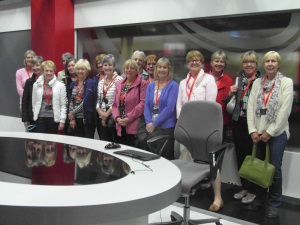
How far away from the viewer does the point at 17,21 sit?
6.81m

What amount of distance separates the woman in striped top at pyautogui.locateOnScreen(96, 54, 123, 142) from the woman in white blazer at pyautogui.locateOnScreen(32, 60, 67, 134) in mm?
502

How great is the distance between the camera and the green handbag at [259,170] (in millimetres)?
3139

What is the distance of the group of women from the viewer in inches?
129

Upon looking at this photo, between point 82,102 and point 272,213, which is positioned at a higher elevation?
point 82,102

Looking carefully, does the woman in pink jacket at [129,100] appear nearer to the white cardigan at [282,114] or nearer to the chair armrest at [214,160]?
the white cardigan at [282,114]

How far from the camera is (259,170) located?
3.20m

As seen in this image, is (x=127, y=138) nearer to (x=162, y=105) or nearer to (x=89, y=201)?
(x=162, y=105)

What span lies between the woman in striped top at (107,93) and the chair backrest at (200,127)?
1363mm

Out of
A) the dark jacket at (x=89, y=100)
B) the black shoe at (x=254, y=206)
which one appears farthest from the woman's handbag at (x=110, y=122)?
the black shoe at (x=254, y=206)

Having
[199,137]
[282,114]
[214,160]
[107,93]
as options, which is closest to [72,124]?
[107,93]

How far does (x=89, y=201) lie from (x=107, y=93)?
2.81m

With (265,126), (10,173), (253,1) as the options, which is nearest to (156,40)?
(253,1)

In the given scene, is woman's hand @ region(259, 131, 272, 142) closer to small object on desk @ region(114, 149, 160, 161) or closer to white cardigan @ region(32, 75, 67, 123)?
small object on desk @ region(114, 149, 160, 161)

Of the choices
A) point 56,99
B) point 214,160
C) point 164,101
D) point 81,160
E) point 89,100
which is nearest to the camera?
point 81,160
